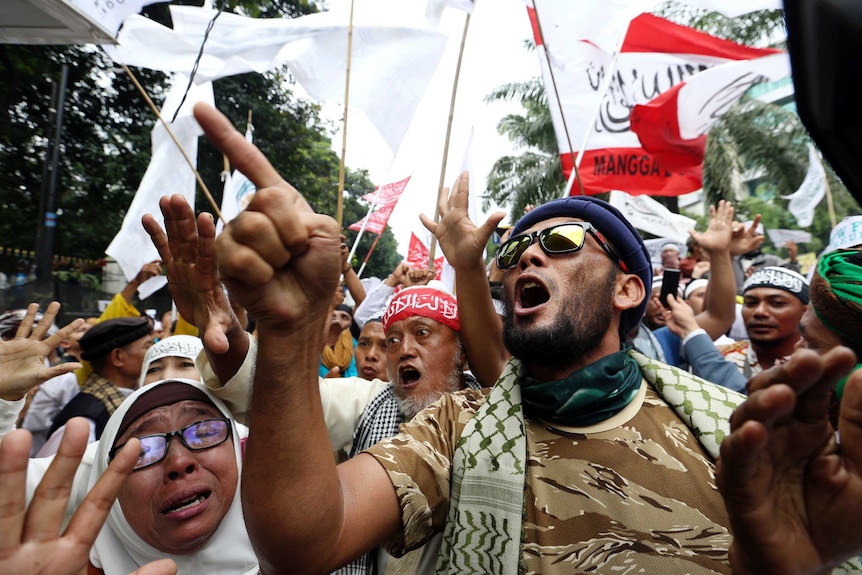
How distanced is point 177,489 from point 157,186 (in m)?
4.14

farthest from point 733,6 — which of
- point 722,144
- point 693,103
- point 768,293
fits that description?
point 722,144

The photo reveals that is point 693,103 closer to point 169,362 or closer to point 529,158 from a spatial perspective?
point 169,362

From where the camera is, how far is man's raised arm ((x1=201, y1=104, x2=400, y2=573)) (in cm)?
100

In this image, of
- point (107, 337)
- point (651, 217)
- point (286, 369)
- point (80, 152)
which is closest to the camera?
point (286, 369)

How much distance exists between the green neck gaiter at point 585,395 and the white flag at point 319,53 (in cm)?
396

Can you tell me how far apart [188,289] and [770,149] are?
66.6 feet

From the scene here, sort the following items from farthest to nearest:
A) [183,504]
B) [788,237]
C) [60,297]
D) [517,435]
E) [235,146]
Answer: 1. [60,297]
2. [788,237]
3. [183,504]
4. [517,435]
5. [235,146]

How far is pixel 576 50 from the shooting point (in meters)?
5.05

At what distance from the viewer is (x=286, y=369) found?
113 centimetres

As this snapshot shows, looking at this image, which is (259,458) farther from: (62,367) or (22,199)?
(22,199)

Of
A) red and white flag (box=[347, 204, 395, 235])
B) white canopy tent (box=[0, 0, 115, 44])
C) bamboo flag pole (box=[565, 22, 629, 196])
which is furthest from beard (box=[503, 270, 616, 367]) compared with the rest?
red and white flag (box=[347, 204, 395, 235])

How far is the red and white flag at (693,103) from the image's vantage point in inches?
198

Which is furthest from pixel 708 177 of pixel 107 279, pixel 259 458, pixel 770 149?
pixel 259 458

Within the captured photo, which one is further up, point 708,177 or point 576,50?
point 708,177
